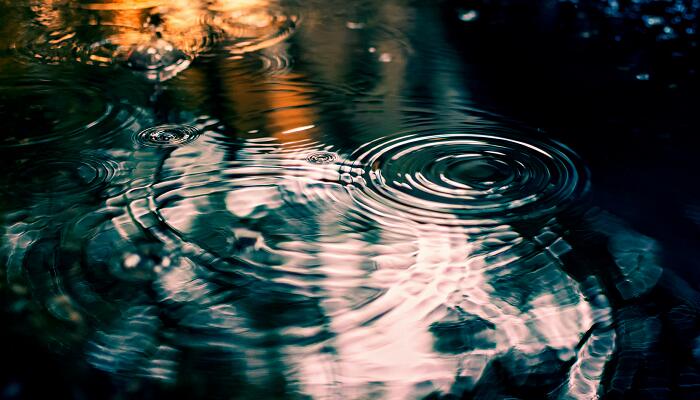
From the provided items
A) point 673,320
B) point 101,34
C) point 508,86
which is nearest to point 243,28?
point 101,34

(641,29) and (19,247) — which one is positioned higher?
(641,29)

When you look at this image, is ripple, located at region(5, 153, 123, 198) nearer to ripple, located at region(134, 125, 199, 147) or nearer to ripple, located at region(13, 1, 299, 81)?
ripple, located at region(134, 125, 199, 147)

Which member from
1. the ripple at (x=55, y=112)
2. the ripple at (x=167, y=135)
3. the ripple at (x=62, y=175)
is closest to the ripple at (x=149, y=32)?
the ripple at (x=55, y=112)

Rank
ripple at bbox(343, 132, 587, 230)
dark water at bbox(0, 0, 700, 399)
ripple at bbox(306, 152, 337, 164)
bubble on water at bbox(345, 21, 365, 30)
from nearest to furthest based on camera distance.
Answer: dark water at bbox(0, 0, 700, 399)
ripple at bbox(343, 132, 587, 230)
ripple at bbox(306, 152, 337, 164)
bubble on water at bbox(345, 21, 365, 30)

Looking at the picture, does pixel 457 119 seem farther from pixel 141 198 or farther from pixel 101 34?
pixel 101 34

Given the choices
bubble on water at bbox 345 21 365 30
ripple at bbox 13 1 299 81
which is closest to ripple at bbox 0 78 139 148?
ripple at bbox 13 1 299 81
